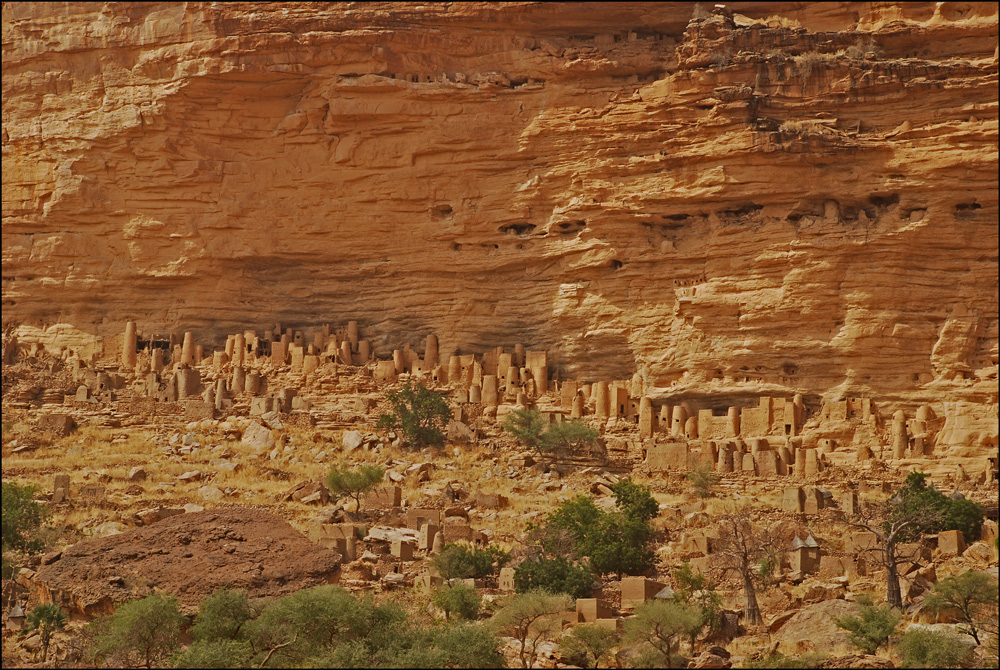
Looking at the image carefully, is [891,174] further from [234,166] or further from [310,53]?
[234,166]

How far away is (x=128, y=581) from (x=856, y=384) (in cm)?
2220

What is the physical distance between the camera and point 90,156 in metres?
47.8

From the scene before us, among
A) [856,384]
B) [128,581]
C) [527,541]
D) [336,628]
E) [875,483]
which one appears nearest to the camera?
[336,628]

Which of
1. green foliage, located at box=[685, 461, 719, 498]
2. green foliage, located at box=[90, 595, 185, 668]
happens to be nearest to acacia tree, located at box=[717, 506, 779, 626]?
green foliage, located at box=[685, 461, 719, 498]

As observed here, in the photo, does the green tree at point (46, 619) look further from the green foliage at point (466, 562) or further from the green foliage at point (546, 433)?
the green foliage at point (546, 433)

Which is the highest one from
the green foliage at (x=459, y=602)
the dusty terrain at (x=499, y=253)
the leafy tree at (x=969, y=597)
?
the dusty terrain at (x=499, y=253)

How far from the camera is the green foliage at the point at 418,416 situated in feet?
125

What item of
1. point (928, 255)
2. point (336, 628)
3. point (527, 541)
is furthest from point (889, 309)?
point (336, 628)

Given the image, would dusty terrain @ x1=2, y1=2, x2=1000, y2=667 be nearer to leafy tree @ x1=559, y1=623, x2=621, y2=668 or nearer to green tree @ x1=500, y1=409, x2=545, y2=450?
green tree @ x1=500, y1=409, x2=545, y2=450

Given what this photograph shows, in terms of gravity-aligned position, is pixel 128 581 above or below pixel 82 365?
below

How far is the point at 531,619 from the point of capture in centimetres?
2344

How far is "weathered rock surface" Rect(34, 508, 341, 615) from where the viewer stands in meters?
23.8

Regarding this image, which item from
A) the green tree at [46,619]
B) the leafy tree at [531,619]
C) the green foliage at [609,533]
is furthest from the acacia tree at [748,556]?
the green tree at [46,619]

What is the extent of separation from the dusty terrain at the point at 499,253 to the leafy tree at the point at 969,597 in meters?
6.02
